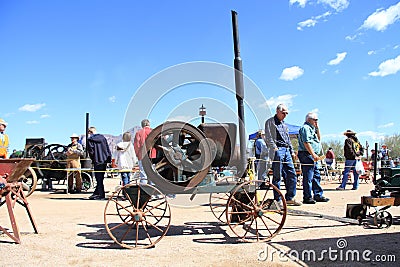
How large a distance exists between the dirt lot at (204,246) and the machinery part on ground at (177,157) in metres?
0.75

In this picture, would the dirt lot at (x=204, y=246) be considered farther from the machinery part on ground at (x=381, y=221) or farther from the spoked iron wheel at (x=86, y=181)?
the spoked iron wheel at (x=86, y=181)

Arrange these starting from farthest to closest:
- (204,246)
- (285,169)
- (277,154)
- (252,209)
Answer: (285,169) → (277,154) → (252,209) → (204,246)

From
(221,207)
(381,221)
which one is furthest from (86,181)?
(381,221)

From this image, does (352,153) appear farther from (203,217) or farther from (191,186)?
(191,186)

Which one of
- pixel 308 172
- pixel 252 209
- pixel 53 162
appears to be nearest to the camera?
pixel 252 209

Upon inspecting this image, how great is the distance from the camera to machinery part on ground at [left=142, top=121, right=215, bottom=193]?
4406mm

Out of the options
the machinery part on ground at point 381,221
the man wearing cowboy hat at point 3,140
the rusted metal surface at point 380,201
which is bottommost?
the machinery part on ground at point 381,221

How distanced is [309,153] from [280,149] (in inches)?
37.3

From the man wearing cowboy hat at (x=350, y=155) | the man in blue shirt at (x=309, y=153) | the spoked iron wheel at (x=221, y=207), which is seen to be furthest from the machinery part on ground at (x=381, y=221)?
the man wearing cowboy hat at (x=350, y=155)

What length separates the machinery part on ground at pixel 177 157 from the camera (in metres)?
4.41

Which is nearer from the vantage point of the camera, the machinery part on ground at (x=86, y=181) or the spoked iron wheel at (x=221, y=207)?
the spoked iron wheel at (x=221, y=207)

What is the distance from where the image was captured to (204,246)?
170 inches

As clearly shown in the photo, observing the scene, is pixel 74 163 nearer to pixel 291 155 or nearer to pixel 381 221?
pixel 291 155

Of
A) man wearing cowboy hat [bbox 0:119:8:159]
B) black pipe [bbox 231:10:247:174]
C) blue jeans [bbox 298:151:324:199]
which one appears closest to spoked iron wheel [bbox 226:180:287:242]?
black pipe [bbox 231:10:247:174]
